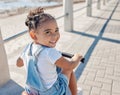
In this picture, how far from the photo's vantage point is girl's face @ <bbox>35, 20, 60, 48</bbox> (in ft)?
6.17

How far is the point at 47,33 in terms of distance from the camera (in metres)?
1.91

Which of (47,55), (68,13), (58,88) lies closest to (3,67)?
(58,88)

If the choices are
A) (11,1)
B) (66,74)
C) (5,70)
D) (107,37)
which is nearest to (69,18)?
(107,37)

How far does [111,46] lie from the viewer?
5961mm

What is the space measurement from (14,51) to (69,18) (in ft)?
9.67

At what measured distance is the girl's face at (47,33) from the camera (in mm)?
1882

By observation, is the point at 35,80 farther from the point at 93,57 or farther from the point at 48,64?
the point at 93,57

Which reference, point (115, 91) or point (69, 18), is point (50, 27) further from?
point (69, 18)

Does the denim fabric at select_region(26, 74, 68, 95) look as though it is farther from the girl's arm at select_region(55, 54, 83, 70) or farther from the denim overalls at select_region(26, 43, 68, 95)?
the girl's arm at select_region(55, 54, 83, 70)

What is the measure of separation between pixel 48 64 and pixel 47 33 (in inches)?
11.1

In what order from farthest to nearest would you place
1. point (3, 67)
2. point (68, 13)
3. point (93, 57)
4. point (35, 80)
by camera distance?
point (68, 13) < point (93, 57) < point (3, 67) < point (35, 80)

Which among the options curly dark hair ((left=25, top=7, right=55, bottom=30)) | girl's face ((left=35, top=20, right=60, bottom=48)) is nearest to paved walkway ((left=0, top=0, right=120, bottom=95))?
girl's face ((left=35, top=20, right=60, bottom=48))

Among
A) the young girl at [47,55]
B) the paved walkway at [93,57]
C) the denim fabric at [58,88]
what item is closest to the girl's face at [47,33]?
the young girl at [47,55]

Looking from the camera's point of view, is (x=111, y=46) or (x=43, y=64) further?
(x=111, y=46)
